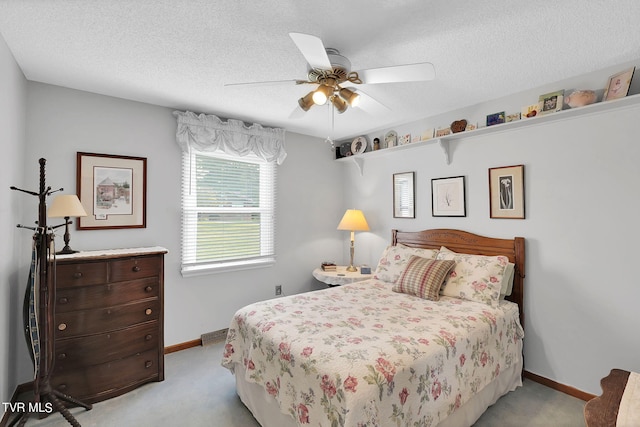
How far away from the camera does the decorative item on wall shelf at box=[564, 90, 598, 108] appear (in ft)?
7.30

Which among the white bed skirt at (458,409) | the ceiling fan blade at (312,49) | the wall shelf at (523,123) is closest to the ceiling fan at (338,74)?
the ceiling fan blade at (312,49)

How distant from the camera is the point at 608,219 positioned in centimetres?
223

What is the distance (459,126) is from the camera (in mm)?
3029

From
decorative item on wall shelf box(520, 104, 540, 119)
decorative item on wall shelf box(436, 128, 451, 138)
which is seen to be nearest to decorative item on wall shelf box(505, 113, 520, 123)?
decorative item on wall shelf box(520, 104, 540, 119)

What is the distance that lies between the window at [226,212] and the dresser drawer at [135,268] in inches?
23.5

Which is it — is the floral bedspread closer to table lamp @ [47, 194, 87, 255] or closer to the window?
the window

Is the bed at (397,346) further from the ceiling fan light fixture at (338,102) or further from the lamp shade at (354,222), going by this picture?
the ceiling fan light fixture at (338,102)

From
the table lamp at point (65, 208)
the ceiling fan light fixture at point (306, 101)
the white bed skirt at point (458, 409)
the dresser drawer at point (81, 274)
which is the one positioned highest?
the ceiling fan light fixture at point (306, 101)

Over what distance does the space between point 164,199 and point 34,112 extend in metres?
1.15

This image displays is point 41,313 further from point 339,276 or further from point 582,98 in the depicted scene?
point 582,98

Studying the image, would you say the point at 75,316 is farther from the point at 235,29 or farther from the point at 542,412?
the point at 542,412

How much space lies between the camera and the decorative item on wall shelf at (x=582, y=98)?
7.30 feet

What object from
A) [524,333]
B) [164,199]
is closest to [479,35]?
[524,333]

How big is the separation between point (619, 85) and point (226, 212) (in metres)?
3.55
